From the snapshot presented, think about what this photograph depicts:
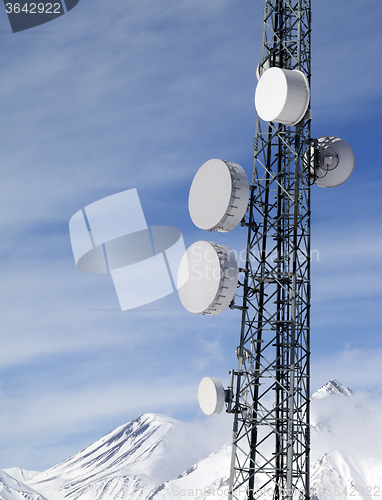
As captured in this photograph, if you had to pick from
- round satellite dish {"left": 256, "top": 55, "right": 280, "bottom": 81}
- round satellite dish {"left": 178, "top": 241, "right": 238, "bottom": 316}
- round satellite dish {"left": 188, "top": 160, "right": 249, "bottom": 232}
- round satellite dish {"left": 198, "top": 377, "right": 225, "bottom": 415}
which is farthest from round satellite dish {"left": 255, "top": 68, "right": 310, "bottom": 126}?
round satellite dish {"left": 198, "top": 377, "right": 225, "bottom": 415}

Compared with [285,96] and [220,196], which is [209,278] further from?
[285,96]

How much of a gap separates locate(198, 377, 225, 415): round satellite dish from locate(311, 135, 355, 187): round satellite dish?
10.2 metres

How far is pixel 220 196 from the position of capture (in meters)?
25.1

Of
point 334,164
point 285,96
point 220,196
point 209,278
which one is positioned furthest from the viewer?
point 334,164

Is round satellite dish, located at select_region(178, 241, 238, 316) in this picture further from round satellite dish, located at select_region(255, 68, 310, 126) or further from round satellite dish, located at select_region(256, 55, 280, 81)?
round satellite dish, located at select_region(256, 55, 280, 81)

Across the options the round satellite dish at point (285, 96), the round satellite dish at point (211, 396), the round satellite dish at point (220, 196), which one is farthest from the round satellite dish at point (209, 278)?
the round satellite dish at point (285, 96)

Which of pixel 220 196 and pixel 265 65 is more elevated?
pixel 265 65

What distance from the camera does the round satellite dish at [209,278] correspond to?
2411 cm

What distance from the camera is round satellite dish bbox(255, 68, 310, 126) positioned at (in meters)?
24.4

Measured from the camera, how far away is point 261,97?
25625 mm

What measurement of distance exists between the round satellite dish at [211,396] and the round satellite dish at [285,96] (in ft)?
37.4

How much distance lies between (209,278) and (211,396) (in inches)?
194

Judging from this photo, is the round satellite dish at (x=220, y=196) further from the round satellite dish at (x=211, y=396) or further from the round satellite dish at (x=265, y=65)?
the round satellite dish at (x=211, y=396)

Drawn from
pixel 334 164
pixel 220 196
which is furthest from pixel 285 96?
pixel 220 196
